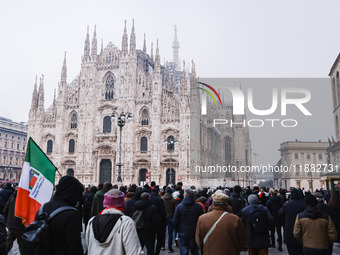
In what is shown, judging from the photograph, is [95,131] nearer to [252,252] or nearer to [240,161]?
[240,161]

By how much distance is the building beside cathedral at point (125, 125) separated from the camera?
3941 centimetres

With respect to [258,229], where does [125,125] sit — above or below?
above

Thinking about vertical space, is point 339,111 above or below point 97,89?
below

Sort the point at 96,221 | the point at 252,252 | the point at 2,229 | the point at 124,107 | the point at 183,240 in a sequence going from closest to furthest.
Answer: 1. the point at 2,229
2. the point at 96,221
3. the point at 252,252
4. the point at 183,240
5. the point at 124,107

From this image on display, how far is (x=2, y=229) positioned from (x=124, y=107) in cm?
3838

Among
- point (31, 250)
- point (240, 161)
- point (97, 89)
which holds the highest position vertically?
point (97, 89)

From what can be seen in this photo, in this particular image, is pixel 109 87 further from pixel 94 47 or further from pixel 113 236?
pixel 113 236

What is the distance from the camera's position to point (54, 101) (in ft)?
150

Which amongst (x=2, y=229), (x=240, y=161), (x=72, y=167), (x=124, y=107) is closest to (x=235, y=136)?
(x=240, y=161)

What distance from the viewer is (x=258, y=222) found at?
641 centimetres

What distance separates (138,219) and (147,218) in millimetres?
194

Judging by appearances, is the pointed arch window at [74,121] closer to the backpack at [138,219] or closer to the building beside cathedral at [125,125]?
the building beside cathedral at [125,125]

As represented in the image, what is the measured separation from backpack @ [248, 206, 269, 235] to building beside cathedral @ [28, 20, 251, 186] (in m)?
31.0

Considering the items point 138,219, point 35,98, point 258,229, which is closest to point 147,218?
point 138,219
